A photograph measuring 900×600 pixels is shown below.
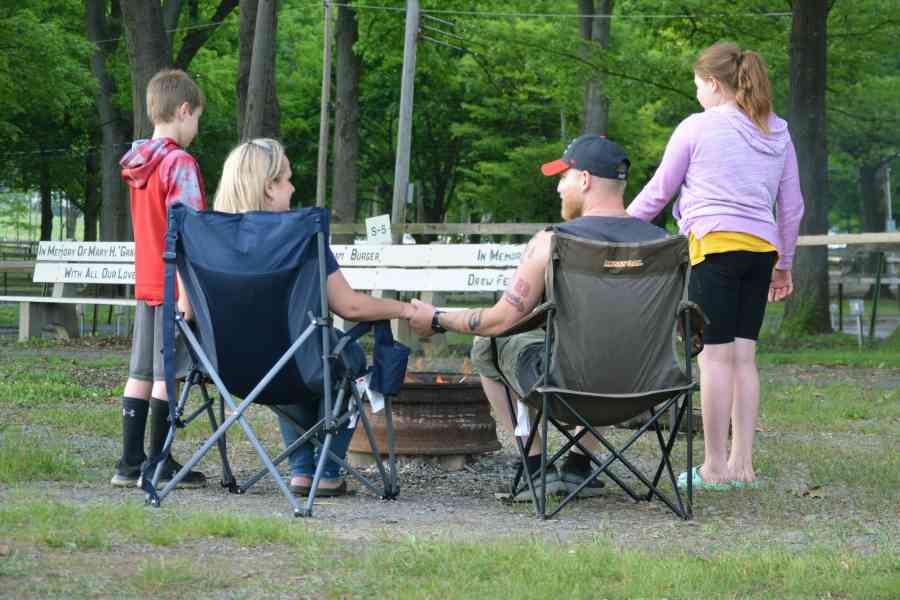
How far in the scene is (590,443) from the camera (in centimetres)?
669

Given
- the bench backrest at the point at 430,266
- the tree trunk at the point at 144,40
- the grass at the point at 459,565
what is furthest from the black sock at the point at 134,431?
the tree trunk at the point at 144,40

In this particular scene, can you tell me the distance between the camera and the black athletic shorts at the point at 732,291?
6613mm

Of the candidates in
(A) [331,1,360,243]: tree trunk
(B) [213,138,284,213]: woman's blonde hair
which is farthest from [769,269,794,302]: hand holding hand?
(A) [331,1,360,243]: tree trunk

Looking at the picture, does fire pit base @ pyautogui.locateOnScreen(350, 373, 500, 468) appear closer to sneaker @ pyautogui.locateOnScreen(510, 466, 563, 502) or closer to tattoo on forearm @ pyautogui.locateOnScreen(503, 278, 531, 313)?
sneaker @ pyautogui.locateOnScreen(510, 466, 563, 502)

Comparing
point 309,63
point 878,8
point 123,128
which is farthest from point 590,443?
point 309,63

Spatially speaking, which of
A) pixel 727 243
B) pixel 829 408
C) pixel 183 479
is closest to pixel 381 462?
pixel 183 479

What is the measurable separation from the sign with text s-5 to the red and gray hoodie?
A: 33.6ft

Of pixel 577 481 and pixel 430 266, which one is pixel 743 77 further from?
pixel 430 266

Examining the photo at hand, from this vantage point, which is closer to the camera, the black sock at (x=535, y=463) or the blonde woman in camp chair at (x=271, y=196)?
the blonde woman in camp chair at (x=271, y=196)

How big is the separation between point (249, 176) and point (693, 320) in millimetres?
1907

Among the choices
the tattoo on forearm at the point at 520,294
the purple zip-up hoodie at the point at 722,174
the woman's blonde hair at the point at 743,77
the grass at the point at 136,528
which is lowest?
the grass at the point at 136,528

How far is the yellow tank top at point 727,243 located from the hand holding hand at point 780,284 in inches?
19.4

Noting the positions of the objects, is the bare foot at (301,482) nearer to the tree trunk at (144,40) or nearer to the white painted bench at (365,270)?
the white painted bench at (365,270)

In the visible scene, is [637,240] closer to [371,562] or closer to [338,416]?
[338,416]
